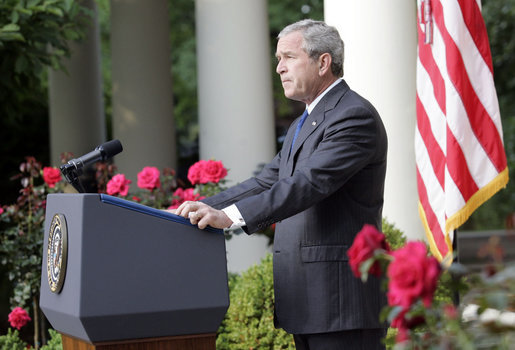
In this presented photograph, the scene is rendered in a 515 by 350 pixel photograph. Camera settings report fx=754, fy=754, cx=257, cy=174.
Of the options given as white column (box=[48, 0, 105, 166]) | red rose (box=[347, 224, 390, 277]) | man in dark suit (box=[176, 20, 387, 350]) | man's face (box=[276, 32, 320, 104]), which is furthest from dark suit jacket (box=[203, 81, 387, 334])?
white column (box=[48, 0, 105, 166])

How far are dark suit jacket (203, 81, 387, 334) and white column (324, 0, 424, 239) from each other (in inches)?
110

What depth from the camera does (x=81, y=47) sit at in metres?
12.3

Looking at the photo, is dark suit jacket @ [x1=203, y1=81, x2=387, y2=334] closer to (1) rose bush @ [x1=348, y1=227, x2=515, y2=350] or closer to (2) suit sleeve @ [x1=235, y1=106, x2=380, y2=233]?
(2) suit sleeve @ [x1=235, y1=106, x2=380, y2=233]

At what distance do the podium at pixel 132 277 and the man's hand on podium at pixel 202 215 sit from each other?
0.12 ft

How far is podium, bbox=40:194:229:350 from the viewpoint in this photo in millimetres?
2615

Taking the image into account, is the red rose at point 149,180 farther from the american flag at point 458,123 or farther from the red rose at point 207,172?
the american flag at point 458,123

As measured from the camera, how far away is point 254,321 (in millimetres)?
5238

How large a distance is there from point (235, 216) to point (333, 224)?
0.49 meters

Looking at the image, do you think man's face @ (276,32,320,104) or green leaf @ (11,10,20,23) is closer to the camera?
man's face @ (276,32,320,104)

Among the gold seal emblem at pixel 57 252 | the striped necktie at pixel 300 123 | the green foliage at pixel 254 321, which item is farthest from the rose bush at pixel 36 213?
the gold seal emblem at pixel 57 252

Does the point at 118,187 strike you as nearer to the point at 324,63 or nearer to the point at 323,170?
the point at 324,63

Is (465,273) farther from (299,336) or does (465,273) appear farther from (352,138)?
(299,336)

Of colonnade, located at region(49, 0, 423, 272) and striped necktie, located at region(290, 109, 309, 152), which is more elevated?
colonnade, located at region(49, 0, 423, 272)

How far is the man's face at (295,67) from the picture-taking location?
3.29 m
